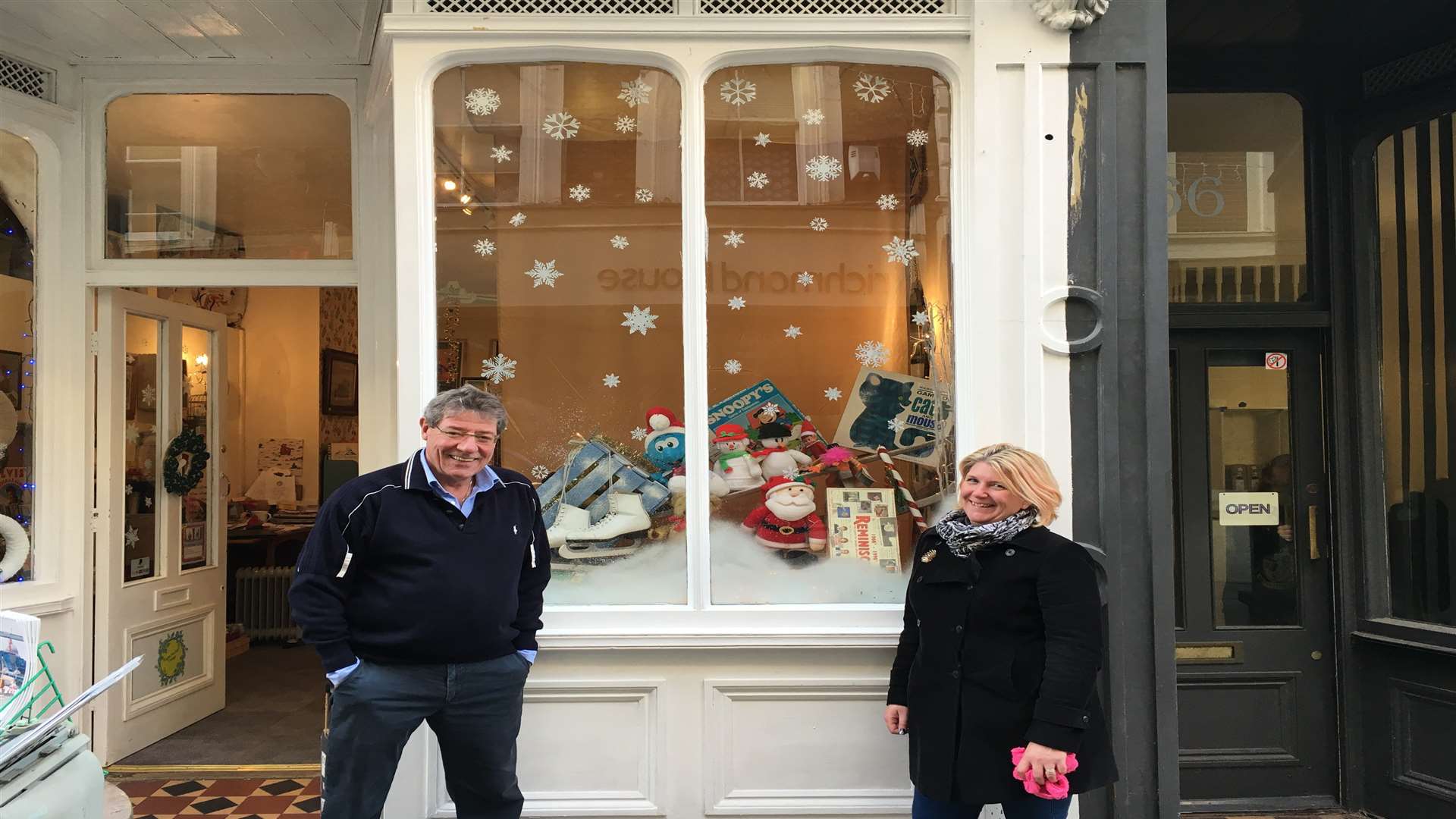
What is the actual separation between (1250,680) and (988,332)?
2172mm

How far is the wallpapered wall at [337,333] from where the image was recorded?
9.45 m

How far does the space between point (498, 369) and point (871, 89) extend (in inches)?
73.1

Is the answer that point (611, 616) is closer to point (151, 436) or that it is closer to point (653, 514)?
point (653, 514)

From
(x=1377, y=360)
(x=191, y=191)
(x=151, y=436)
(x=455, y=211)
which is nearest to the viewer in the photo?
(x=455, y=211)

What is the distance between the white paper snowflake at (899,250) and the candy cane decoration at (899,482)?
0.76 m

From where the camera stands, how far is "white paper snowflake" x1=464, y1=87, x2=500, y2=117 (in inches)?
143

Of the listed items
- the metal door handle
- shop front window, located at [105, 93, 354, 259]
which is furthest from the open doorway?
the metal door handle

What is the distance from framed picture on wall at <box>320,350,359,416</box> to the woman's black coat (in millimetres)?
8278

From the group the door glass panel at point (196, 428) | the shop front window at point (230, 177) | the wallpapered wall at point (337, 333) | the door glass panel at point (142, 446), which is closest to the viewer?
the shop front window at point (230, 177)

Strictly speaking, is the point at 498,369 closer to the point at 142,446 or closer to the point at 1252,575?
the point at 142,446

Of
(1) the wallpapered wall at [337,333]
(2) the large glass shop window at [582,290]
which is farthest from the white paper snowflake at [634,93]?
(1) the wallpapered wall at [337,333]

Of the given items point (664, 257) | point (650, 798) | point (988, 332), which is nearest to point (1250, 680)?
point (988, 332)

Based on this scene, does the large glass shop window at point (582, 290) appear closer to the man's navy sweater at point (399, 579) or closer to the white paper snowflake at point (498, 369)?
the white paper snowflake at point (498, 369)

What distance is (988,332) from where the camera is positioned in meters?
3.44
